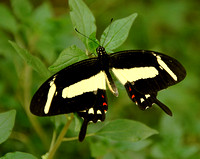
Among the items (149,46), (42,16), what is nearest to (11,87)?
(42,16)

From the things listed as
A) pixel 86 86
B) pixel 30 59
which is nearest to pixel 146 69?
pixel 86 86

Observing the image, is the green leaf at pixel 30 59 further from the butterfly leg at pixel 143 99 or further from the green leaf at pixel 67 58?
the butterfly leg at pixel 143 99

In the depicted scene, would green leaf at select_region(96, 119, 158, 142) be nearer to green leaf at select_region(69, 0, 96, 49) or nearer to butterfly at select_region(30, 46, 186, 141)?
butterfly at select_region(30, 46, 186, 141)

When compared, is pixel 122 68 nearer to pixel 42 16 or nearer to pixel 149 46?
pixel 42 16

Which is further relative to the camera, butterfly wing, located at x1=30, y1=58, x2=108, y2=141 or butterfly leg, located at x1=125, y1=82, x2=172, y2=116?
butterfly leg, located at x1=125, y1=82, x2=172, y2=116

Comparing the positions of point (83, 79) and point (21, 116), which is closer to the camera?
point (83, 79)

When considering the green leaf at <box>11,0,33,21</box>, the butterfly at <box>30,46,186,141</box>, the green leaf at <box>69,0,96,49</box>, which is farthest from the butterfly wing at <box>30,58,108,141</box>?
the green leaf at <box>11,0,33,21</box>
